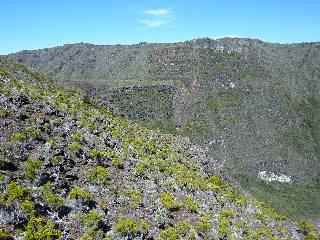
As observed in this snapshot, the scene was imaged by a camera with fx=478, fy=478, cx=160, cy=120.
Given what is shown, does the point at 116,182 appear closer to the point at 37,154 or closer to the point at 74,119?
the point at 37,154

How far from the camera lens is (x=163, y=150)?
44906 millimetres

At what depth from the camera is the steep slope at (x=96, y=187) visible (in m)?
24.7

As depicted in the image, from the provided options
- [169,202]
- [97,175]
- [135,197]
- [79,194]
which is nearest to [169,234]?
[135,197]

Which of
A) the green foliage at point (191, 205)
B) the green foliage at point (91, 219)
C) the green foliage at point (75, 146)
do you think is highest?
the green foliage at point (75, 146)

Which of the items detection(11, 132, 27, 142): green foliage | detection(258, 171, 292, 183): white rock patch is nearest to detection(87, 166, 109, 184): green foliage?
detection(11, 132, 27, 142): green foliage

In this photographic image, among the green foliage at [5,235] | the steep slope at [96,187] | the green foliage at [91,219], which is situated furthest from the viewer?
the green foliage at [91,219]

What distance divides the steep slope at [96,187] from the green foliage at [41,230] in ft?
0.15

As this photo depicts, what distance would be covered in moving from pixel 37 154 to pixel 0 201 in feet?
22.0

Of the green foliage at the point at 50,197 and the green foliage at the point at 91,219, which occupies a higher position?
the green foliage at the point at 50,197

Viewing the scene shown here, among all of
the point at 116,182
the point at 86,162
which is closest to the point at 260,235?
the point at 116,182

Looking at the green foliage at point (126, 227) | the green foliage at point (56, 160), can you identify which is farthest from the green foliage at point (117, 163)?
Answer: the green foliage at point (126, 227)

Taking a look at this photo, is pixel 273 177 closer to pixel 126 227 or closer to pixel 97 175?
pixel 97 175

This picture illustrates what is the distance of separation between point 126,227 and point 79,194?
3684mm

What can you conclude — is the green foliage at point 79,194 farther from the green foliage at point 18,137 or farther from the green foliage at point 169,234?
the green foliage at point 18,137
